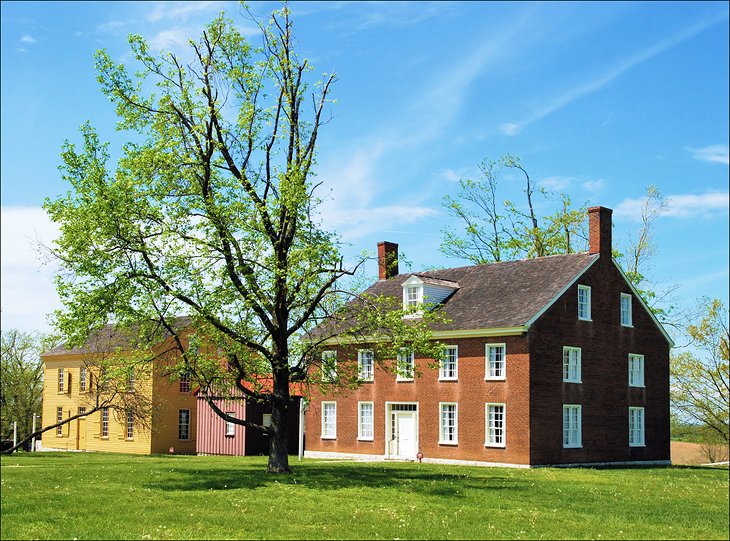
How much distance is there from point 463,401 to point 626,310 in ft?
32.3

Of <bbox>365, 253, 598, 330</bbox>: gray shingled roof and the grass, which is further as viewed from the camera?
<bbox>365, 253, 598, 330</bbox>: gray shingled roof

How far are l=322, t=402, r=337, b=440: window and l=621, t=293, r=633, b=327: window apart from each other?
14803mm

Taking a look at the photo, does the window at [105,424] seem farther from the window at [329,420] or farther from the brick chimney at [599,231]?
the brick chimney at [599,231]

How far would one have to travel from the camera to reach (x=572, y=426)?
3953 cm

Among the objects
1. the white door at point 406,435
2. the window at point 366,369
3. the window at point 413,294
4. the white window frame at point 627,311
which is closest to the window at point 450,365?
the white door at point 406,435

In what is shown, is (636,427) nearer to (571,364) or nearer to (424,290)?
(571,364)

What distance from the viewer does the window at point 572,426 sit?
3916cm

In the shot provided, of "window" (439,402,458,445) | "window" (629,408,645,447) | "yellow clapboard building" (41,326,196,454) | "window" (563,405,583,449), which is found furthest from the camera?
"yellow clapboard building" (41,326,196,454)

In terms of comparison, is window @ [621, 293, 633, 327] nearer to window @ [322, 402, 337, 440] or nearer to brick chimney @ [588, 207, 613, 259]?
brick chimney @ [588, 207, 613, 259]

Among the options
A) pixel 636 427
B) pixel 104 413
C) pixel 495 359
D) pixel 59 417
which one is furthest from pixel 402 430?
pixel 59 417

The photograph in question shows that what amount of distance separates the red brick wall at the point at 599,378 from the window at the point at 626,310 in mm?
276

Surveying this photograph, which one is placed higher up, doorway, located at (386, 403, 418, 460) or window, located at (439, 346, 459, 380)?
window, located at (439, 346, 459, 380)

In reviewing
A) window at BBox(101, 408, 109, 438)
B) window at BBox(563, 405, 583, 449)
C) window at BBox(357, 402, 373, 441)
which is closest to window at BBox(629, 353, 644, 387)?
window at BBox(563, 405, 583, 449)

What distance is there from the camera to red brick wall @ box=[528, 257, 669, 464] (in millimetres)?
38094
